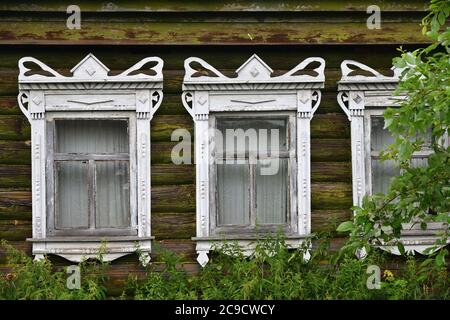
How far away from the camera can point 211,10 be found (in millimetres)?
7992

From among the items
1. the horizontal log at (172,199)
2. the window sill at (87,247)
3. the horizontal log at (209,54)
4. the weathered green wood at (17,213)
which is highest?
the horizontal log at (209,54)

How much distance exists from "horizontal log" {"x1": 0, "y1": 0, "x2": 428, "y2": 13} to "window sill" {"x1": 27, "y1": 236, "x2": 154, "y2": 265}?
2259mm

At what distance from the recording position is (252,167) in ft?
26.6

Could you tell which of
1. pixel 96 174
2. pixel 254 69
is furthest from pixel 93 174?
pixel 254 69

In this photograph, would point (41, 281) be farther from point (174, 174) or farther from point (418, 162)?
point (418, 162)

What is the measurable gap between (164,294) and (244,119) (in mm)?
1929

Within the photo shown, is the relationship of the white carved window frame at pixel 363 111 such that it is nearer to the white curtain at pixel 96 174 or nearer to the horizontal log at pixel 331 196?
the horizontal log at pixel 331 196

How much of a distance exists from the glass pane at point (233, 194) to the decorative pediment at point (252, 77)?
2.69 feet

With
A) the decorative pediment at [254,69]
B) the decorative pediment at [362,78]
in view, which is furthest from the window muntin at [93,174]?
the decorative pediment at [362,78]

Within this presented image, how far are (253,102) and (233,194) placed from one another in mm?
953

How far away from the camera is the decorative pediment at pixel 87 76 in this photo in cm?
788

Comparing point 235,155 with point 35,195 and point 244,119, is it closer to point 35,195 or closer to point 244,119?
point 244,119

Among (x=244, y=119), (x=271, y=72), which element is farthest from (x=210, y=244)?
(x=271, y=72)
